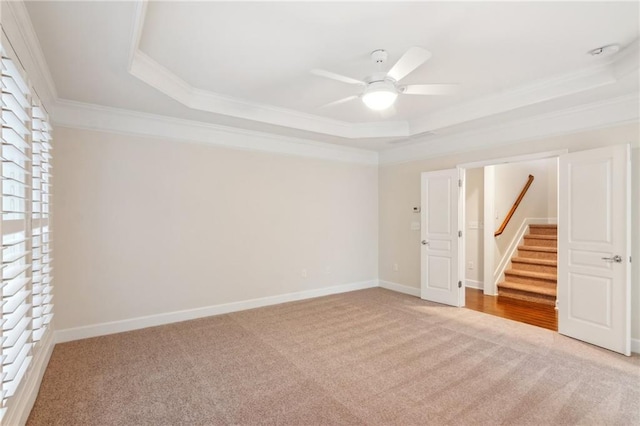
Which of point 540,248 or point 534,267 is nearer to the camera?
point 534,267

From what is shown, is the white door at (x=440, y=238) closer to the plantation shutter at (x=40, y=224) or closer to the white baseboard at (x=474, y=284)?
the white baseboard at (x=474, y=284)

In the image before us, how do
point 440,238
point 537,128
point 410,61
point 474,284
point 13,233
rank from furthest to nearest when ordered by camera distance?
point 474,284, point 440,238, point 537,128, point 410,61, point 13,233

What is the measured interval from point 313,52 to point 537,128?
303 centimetres

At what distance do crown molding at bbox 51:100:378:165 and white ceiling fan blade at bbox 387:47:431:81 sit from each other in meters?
2.61

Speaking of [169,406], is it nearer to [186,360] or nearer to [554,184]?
[186,360]

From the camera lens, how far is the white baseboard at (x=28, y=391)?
1.92 m

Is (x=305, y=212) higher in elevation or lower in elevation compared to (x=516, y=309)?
higher

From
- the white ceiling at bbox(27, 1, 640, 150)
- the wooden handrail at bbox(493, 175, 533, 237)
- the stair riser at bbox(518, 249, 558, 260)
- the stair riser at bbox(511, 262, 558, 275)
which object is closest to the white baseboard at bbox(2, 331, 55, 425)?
the white ceiling at bbox(27, 1, 640, 150)

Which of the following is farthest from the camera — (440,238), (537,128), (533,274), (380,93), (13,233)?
(533,274)

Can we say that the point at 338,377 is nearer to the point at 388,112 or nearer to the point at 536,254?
the point at 388,112

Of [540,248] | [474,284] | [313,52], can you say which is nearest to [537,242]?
[540,248]

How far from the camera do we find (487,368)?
9.36 ft

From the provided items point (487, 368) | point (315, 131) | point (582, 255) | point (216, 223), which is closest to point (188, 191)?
point (216, 223)

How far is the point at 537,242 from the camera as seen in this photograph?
241 inches
